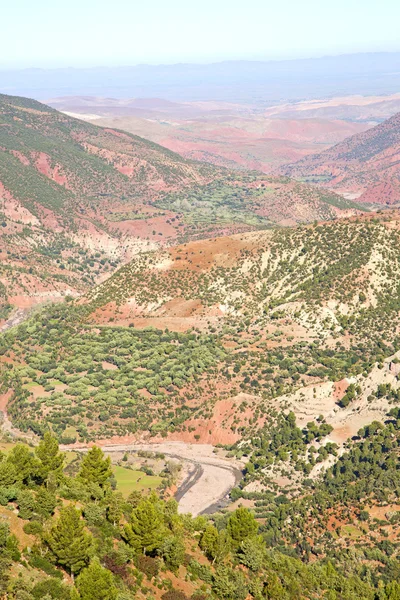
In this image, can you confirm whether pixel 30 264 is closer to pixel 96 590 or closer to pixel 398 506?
pixel 398 506

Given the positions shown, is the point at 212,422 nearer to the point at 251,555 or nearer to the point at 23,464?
the point at 251,555

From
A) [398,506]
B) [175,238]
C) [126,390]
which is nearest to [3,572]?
[398,506]

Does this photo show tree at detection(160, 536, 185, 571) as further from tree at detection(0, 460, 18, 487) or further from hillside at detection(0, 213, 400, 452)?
hillside at detection(0, 213, 400, 452)

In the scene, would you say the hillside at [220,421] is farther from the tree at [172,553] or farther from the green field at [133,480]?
the green field at [133,480]

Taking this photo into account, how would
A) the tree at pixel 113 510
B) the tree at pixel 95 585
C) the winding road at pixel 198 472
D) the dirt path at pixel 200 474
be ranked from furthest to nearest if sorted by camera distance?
1. the winding road at pixel 198 472
2. the dirt path at pixel 200 474
3. the tree at pixel 113 510
4. the tree at pixel 95 585

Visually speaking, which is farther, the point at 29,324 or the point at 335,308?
the point at 29,324

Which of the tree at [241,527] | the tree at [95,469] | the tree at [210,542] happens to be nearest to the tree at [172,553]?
the tree at [210,542]
